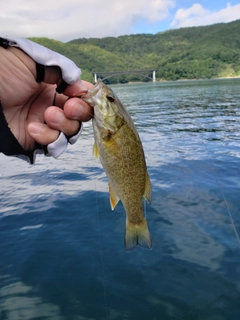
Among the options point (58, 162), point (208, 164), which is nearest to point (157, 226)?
point (208, 164)

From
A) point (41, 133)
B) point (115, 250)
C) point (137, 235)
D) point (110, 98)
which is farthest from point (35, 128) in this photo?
point (115, 250)

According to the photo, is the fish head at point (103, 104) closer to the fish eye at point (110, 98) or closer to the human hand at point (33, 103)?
the fish eye at point (110, 98)

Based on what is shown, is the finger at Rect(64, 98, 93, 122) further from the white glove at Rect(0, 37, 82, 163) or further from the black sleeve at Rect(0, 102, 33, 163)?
the black sleeve at Rect(0, 102, 33, 163)

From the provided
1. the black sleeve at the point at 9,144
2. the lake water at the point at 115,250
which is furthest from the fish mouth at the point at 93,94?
the lake water at the point at 115,250

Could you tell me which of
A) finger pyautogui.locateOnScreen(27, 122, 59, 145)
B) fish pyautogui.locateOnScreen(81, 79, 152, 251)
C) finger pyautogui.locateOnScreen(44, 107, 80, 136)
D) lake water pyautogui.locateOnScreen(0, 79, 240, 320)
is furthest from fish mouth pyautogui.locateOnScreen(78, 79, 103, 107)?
lake water pyautogui.locateOnScreen(0, 79, 240, 320)

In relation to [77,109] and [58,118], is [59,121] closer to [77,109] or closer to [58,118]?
[58,118]

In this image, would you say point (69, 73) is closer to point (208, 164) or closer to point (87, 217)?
point (87, 217)
